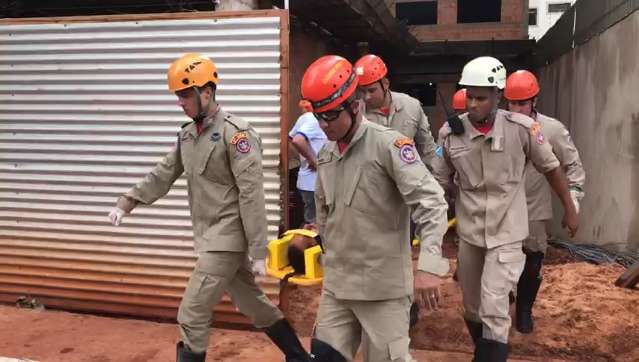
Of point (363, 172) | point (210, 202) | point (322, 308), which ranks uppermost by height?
point (363, 172)

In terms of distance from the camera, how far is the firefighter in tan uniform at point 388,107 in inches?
190

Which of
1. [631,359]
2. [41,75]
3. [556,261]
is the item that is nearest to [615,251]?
[556,261]

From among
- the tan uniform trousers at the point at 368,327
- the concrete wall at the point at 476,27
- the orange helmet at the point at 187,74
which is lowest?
the tan uniform trousers at the point at 368,327

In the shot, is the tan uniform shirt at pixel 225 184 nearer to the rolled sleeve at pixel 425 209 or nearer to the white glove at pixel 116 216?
the white glove at pixel 116 216

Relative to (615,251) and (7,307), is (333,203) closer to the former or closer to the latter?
(7,307)

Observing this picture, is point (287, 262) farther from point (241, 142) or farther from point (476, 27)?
point (476, 27)

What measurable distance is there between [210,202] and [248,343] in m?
1.65

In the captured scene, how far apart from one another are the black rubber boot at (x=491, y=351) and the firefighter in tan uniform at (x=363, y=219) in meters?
0.95

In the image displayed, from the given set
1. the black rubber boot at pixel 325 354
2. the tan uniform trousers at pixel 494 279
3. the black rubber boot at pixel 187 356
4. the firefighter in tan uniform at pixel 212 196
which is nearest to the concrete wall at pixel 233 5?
the firefighter in tan uniform at pixel 212 196

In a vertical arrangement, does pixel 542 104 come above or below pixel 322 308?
above

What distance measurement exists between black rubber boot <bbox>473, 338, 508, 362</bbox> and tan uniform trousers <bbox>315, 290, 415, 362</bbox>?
2.91 ft

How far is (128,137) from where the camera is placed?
537cm

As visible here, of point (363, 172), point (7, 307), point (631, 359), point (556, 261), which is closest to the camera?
point (363, 172)

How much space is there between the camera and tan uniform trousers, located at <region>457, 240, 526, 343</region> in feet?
12.2
